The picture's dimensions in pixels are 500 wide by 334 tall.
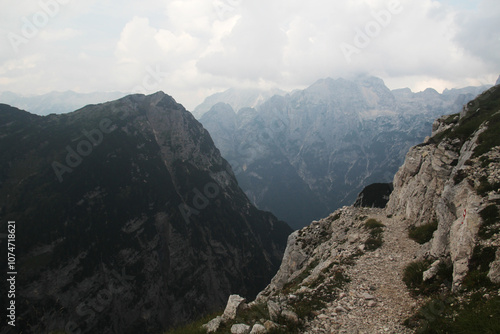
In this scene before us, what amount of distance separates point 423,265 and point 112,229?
14243cm

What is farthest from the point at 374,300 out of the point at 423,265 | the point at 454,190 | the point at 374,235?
the point at 374,235

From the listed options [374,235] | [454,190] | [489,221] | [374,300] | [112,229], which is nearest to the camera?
[489,221]

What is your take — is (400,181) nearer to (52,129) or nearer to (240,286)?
(240,286)

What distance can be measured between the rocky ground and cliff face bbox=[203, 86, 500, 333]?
5 centimetres

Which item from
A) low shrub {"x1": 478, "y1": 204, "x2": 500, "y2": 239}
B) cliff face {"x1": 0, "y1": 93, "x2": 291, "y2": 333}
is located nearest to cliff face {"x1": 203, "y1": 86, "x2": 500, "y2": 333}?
low shrub {"x1": 478, "y1": 204, "x2": 500, "y2": 239}

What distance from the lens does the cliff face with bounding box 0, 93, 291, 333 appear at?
109 metres

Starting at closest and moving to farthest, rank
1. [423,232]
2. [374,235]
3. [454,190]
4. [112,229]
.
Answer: [454,190] → [423,232] → [374,235] → [112,229]

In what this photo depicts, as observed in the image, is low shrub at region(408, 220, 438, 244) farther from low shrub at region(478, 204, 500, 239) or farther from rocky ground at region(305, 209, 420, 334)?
low shrub at region(478, 204, 500, 239)

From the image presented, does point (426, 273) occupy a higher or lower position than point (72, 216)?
lower

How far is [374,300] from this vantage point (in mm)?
16094

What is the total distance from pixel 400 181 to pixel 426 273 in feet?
88.1

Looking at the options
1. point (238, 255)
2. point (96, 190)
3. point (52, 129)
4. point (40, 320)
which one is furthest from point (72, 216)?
point (238, 255)

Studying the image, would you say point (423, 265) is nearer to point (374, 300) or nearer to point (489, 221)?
point (374, 300)

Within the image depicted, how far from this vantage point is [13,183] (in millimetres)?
128125
